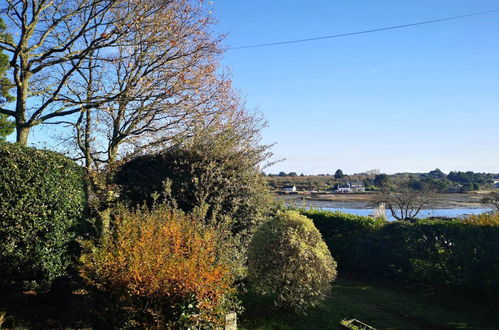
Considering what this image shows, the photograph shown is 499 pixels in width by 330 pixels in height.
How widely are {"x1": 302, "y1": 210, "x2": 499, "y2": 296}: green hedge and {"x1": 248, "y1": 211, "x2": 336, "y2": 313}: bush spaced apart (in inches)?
135

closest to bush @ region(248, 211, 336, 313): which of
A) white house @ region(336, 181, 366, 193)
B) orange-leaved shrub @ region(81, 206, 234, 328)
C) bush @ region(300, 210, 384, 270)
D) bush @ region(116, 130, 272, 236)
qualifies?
bush @ region(116, 130, 272, 236)

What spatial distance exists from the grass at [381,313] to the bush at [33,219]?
116 inches

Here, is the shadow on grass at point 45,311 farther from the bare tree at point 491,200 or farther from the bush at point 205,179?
the bare tree at point 491,200

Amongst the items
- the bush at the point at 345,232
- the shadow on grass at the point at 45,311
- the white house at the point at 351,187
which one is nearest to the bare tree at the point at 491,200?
the white house at the point at 351,187

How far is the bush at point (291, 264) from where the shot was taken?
5742 mm

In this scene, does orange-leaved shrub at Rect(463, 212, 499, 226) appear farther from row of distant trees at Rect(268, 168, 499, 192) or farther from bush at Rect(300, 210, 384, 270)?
row of distant trees at Rect(268, 168, 499, 192)

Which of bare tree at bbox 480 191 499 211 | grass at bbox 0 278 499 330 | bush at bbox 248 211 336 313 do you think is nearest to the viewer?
grass at bbox 0 278 499 330

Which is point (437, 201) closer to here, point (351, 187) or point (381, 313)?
point (351, 187)

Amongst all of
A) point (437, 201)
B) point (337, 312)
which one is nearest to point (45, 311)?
point (337, 312)

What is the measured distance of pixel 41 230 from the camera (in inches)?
195

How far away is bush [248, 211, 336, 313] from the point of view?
226 inches

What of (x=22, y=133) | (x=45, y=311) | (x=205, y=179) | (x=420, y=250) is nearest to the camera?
(x=45, y=311)

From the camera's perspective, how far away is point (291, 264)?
5.79 m

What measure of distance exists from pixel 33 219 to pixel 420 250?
8.02 metres
